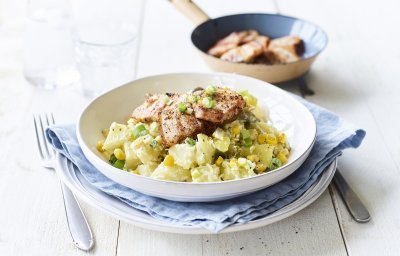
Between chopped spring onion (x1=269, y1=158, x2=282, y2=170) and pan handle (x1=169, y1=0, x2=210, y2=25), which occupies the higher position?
chopped spring onion (x1=269, y1=158, x2=282, y2=170)

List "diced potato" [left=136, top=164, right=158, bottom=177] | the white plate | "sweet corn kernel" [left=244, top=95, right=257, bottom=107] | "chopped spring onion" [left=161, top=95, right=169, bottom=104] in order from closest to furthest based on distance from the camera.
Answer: the white plate < "diced potato" [left=136, top=164, right=158, bottom=177] < "chopped spring onion" [left=161, top=95, right=169, bottom=104] < "sweet corn kernel" [left=244, top=95, right=257, bottom=107]

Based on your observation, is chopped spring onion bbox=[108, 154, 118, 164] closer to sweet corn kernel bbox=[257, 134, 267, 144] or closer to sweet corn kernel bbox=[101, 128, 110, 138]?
sweet corn kernel bbox=[101, 128, 110, 138]

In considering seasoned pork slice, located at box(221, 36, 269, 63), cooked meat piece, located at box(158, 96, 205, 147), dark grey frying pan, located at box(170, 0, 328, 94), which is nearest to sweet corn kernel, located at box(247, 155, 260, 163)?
cooked meat piece, located at box(158, 96, 205, 147)

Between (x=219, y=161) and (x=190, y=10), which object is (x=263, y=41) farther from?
(x=219, y=161)

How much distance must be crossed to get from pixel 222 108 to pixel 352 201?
2.25ft

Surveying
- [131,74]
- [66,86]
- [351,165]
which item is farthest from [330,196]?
[66,86]

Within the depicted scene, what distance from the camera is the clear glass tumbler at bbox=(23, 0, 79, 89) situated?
351 cm

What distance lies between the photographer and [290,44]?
3.54 meters

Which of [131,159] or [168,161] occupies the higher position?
[168,161]

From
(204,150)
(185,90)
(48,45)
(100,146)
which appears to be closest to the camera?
(204,150)

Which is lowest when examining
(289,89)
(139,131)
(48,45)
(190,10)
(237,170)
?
(48,45)

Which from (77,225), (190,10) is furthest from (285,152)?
(190,10)

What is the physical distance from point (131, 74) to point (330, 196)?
1625 millimetres

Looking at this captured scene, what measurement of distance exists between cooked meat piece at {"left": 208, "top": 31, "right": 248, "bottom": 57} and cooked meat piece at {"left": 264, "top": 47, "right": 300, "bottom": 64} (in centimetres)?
23
